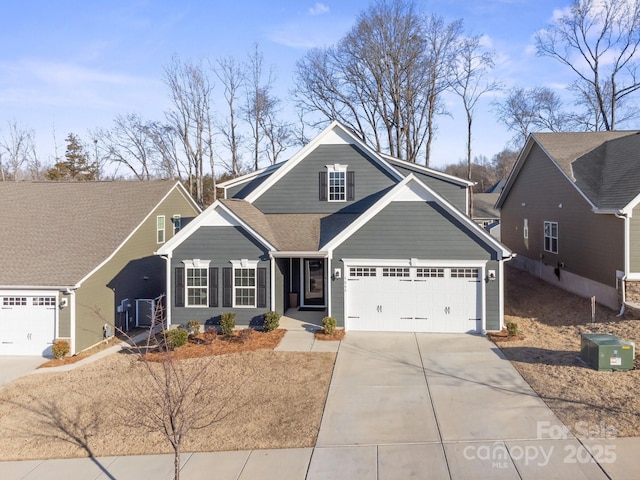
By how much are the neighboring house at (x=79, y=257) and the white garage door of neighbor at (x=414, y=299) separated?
702 centimetres

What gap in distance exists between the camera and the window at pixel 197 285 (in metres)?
16.6

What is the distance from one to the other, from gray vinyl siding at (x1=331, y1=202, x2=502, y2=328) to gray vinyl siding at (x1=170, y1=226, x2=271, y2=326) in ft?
9.47

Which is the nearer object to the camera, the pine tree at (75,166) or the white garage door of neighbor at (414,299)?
the white garage door of neighbor at (414,299)

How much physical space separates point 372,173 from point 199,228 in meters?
7.38

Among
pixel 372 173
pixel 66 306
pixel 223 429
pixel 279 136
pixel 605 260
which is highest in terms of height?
pixel 279 136

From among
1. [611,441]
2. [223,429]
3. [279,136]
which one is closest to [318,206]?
[223,429]

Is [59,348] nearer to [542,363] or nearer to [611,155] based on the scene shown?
[542,363]

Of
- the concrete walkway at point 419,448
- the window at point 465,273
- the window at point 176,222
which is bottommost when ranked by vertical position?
the concrete walkway at point 419,448

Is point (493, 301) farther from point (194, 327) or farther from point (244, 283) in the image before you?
point (194, 327)

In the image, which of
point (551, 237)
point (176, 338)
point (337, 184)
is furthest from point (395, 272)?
point (551, 237)

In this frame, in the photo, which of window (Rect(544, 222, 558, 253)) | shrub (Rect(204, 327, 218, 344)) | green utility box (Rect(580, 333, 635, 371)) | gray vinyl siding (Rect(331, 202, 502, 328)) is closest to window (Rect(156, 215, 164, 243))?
shrub (Rect(204, 327, 218, 344))

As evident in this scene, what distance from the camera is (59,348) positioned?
47.6ft

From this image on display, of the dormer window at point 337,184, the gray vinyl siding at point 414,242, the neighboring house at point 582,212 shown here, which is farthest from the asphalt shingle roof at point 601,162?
the dormer window at point 337,184

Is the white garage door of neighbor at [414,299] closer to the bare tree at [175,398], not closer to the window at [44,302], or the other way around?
the bare tree at [175,398]
